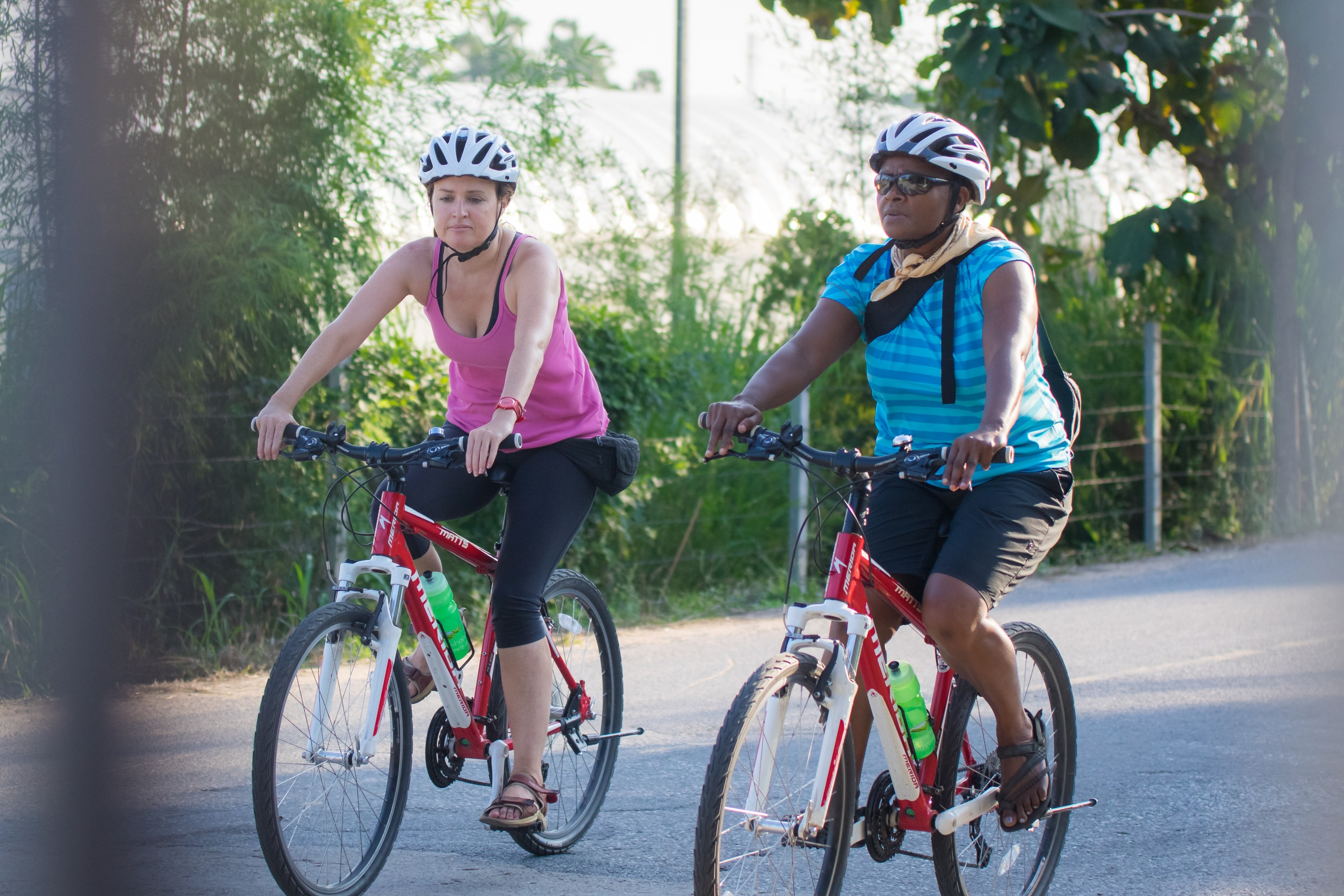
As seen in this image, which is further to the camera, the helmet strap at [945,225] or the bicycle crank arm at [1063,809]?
the bicycle crank arm at [1063,809]

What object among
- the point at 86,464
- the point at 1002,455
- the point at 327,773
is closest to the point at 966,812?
the point at 1002,455

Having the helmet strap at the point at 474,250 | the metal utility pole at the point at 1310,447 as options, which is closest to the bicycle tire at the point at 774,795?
the helmet strap at the point at 474,250

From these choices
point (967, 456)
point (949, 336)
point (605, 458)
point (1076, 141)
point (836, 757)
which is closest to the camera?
point (967, 456)

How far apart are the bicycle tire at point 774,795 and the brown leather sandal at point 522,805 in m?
0.78

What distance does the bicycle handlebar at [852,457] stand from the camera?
9.64 feet

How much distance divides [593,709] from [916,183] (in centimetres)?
189

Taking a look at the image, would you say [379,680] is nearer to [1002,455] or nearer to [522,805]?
[522,805]

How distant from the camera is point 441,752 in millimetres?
3803

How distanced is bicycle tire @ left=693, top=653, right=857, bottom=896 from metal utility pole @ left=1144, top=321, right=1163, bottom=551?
846cm

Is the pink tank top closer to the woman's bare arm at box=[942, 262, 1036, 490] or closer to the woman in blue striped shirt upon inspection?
the woman in blue striped shirt

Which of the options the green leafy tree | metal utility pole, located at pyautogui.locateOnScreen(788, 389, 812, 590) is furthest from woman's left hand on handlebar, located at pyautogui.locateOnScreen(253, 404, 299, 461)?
the green leafy tree

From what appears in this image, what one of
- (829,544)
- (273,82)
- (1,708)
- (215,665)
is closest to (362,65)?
(273,82)

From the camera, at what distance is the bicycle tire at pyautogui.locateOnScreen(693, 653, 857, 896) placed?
2822 millimetres

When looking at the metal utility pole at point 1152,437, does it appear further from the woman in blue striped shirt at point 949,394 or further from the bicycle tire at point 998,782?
the woman in blue striped shirt at point 949,394
